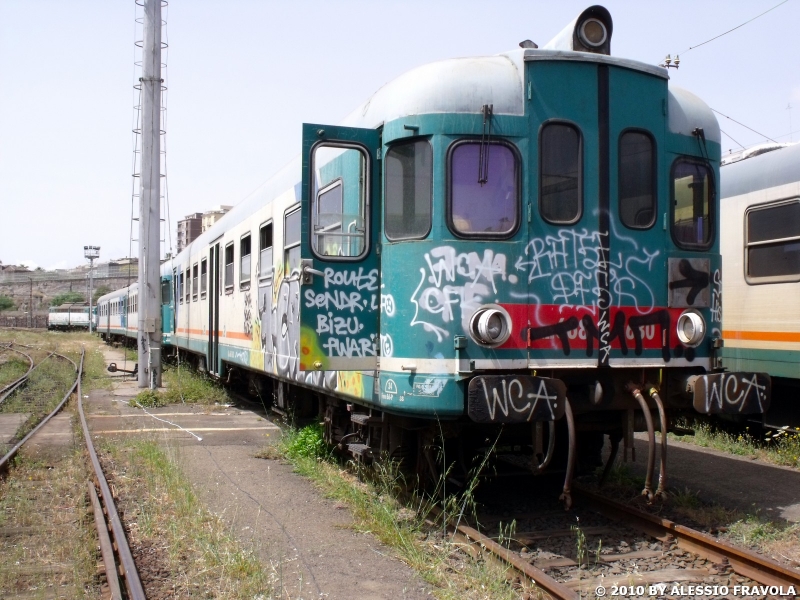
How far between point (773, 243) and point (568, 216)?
13.6 ft

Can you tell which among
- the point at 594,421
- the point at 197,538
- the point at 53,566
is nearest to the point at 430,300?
the point at 594,421

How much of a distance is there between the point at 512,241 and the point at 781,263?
4.52 meters

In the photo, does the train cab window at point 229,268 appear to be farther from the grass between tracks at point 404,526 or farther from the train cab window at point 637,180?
the train cab window at point 637,180

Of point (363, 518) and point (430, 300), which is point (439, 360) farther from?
point (363, 518)

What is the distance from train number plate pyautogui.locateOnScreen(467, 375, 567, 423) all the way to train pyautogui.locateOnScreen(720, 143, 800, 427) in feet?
14.2

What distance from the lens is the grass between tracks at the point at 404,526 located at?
185 inches

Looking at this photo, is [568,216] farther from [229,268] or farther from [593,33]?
[229,268]

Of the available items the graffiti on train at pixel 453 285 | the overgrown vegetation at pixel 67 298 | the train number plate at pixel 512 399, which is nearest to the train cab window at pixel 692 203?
the graffiti on train at pixel 453 285

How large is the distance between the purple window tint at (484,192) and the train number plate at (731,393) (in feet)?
6.00

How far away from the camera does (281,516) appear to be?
21.1 ft

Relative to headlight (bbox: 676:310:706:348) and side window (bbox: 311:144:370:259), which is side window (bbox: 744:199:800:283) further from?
side window (bbox: 311:144:370:259)

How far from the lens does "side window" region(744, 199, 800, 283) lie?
28.4 feet

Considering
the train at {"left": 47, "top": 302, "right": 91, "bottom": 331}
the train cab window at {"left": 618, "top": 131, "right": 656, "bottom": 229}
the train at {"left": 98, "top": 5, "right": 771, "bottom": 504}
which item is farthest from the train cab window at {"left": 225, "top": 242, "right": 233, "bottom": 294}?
the train at {"left": 47, "top": 302, "right": 91, "bottom": 331}

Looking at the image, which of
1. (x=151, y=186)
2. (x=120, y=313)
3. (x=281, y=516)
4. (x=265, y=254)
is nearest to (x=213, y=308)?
(x=265, y=254)
